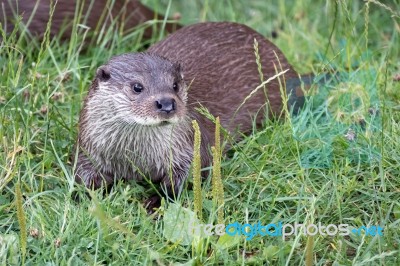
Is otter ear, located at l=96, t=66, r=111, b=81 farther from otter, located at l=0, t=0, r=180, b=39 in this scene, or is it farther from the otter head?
otter, located at l=0, t=0, r=180, b=39

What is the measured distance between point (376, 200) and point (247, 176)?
0.51 meters

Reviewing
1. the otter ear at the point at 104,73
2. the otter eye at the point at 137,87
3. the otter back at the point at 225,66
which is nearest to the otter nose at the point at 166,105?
the otter eye at the point at 137,87

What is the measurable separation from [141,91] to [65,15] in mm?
1501

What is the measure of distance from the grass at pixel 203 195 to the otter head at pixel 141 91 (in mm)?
265

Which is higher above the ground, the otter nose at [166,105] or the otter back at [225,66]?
the otter nose at [166,105]

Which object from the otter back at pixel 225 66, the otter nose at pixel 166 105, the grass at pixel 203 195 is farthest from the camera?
the otter back at pixel 225 66

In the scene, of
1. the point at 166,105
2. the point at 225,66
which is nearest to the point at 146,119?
the point at 166,105

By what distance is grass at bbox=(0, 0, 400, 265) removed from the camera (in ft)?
9.52

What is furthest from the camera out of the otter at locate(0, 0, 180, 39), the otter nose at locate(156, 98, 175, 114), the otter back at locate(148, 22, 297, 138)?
the otter at locate(0, 0, 180, 39)

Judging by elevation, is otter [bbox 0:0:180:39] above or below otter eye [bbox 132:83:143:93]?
below

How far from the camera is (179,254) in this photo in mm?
2971

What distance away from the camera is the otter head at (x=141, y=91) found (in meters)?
3.13

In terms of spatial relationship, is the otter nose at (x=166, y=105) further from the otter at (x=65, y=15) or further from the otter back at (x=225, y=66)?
the otter at (x=65, y=15)

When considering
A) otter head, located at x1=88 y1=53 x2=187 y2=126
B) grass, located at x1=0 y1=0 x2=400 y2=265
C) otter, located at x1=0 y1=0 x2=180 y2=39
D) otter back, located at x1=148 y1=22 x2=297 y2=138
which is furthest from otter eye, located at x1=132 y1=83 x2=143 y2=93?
otter, located at x1=0 y1=0 x2=180 y2=39
